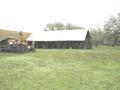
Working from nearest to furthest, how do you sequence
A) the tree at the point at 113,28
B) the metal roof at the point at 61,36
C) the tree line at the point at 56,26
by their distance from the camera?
A: the metal roof at the point at 61,36
the tree at the point at 113,28
the tree line at the point at 56,26

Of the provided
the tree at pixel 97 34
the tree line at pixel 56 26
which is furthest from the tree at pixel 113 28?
the tree line at pixel 56 26

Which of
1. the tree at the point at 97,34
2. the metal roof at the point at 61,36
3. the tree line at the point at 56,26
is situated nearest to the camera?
the metal roof at the point at 61,36

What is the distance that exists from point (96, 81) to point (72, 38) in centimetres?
3632

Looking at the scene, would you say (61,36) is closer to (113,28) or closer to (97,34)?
(113,28)

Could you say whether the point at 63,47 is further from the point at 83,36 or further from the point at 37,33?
the point at 37,33

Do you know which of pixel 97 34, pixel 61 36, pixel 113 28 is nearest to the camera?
pixel 61 36

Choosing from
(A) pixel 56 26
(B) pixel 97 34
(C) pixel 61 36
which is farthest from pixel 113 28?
(A) pixel 56 26

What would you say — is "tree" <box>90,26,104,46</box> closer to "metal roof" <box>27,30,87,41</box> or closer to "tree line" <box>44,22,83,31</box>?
"tree line" <box>44,22,83,31</box>

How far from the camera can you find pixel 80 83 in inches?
521

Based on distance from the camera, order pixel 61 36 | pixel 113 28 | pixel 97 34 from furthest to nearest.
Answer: pixel 97 34
pixel 113 28
pixel 61 36

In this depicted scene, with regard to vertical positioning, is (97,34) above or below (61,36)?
above

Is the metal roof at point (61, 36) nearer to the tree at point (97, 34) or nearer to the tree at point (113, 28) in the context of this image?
the tree at point (113, 28)

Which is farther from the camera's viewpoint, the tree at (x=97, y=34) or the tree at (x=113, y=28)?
the tree at (x=97, y=34)

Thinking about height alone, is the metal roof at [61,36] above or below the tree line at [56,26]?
below
